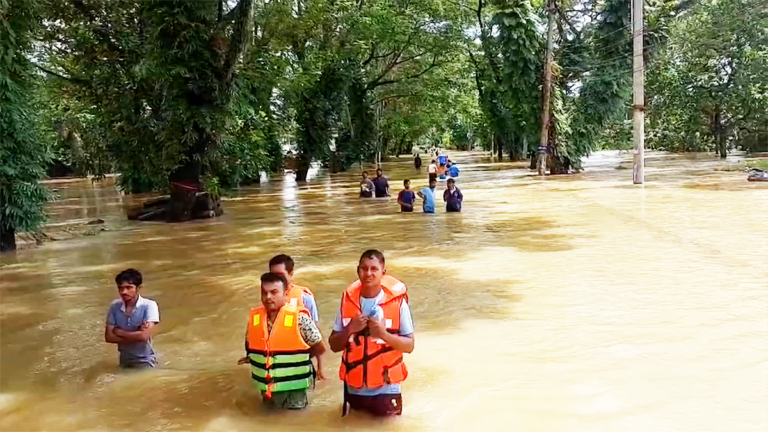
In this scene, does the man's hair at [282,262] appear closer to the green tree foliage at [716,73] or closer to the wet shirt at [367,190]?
the wet shirt at [367,190]

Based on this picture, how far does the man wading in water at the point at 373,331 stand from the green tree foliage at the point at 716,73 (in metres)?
35.4

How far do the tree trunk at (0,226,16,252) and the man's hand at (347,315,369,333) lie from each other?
40.4 ft

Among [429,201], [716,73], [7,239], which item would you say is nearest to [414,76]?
[716,73]

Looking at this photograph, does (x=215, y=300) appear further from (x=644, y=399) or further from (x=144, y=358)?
(x=644, y=399)

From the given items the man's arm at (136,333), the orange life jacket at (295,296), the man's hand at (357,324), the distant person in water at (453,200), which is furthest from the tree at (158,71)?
the man's hand at (357,324)

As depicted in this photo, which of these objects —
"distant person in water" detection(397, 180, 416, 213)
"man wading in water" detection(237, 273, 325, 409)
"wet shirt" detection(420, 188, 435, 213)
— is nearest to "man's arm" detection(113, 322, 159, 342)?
"man wading in water" detection(237, 273, 325, 409)

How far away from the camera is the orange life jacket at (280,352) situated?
5043 millimetres

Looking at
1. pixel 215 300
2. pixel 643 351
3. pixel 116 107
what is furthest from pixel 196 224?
pixel 643 351

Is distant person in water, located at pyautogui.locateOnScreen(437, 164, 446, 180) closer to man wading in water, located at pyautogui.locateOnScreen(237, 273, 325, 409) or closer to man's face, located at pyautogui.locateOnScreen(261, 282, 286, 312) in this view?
man wading in water, located at pyautogui.locateOnScreen(237, 273, 325, 409)

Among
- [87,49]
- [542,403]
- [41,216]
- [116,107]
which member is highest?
[87,49]

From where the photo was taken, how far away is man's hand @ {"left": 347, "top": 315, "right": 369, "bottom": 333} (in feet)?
15.0

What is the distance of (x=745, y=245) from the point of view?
499 inches

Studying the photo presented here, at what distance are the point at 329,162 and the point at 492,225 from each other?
1048 inches

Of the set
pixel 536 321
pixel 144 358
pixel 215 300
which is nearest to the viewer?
pixel 144 358
